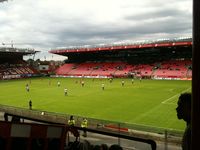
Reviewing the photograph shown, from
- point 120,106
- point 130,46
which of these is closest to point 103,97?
point 120,106

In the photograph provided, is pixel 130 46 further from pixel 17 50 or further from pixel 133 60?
pixel 17 50

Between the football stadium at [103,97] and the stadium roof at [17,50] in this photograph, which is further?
the stadium roof at [17,50]

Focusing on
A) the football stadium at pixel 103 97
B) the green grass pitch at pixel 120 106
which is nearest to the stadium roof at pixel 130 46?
the football stadium at pixel 103 97

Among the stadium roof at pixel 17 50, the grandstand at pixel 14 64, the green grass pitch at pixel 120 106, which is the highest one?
the stadium roof at pixel 17 50

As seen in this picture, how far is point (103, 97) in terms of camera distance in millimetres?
36156

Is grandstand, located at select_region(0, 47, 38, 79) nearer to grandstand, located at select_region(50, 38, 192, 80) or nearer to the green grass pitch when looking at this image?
grandstand, located at select_region(50, 38, 192, 80)

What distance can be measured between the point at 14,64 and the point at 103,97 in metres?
53.8

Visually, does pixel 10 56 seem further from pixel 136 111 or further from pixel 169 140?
pixel 169 140

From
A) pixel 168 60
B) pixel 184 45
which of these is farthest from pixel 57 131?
pixel 168 60

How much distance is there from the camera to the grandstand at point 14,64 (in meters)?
74.4

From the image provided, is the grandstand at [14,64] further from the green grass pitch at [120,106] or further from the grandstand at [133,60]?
the green grass pitch at [120,106]

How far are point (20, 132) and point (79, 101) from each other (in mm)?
29347

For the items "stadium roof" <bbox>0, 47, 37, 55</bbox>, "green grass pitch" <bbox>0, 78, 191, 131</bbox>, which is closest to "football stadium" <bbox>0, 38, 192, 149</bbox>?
"green grass pitch" <bbox>0, 78, 191, 131</bbox>

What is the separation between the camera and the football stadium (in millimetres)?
4320
